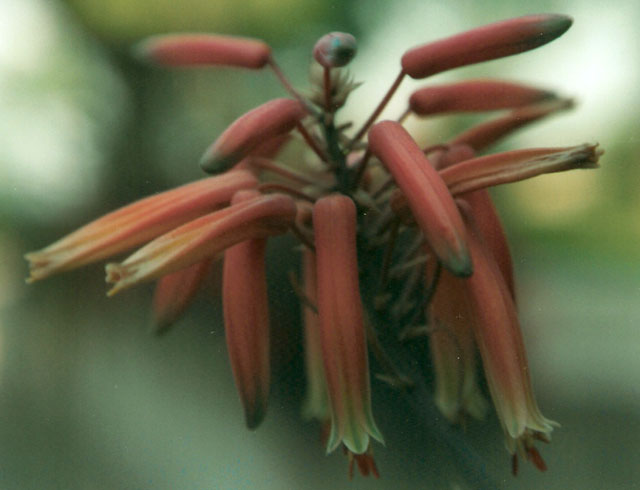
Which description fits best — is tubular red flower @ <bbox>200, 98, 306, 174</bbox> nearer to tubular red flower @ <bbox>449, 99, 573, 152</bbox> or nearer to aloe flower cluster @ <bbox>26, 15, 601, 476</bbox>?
aloe flower cluster @ <bbox>26, 15, 601, 476</bbox>

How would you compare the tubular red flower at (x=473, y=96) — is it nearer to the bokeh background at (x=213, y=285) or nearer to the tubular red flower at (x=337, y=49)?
the tubular red flower at (x=337, y=49)

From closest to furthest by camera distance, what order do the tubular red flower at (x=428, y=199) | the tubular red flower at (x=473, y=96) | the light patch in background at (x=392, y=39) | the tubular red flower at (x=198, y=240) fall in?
the tubular red flower at (x=428, y=199) < the tubular red flower at (x=198, y=240) < the tubular red flower at (x=473, y=96) < the light patch in background at (x=392, y=39)

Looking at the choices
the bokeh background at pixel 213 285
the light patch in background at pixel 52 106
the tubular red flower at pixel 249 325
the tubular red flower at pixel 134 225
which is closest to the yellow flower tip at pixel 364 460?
the tubular red flower at pixel 249 325

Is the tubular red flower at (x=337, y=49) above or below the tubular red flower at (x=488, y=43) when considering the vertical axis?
above

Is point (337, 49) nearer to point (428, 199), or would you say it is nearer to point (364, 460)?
point (428, 199)

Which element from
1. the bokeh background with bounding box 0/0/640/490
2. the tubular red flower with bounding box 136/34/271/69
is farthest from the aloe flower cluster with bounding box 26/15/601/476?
the bokeh background with bounding box 0/0/640/490

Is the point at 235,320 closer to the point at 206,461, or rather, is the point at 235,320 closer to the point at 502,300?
the point at 502,300

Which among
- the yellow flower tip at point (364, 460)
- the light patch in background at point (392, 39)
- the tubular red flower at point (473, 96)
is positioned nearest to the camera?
the yellow flower tip at point (364, 460)

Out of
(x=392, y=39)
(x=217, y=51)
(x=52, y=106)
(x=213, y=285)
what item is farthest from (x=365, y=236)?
(x=52, y=106)
